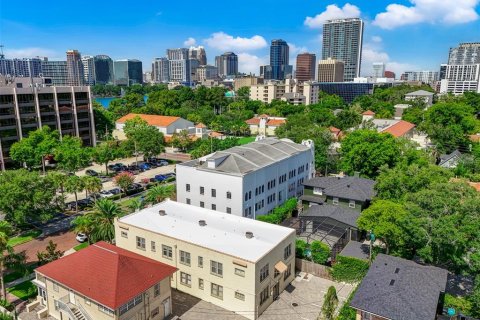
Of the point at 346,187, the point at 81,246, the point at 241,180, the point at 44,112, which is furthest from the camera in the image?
the point at 44,112

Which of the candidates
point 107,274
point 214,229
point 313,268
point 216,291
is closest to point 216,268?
point 216,291

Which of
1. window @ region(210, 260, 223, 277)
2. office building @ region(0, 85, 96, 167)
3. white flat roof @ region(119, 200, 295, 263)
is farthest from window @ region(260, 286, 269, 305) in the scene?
office building @ region(0, 85, 96, 167)

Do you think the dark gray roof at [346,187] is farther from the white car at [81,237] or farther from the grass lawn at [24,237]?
the grass lawn at [24,237]

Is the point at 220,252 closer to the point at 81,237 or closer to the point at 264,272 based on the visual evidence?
the point at 264,272

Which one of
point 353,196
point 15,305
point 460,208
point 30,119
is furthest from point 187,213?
point 30,119

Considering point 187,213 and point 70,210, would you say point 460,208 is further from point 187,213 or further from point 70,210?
point 70,210

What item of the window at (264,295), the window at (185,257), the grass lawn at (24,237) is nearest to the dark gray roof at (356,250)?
the window at (264,295)
